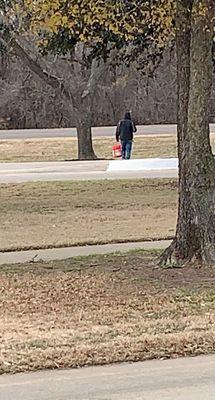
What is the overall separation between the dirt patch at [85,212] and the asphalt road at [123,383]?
6.71 metres

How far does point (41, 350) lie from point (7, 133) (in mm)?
43004

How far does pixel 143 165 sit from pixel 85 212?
11.3 metres

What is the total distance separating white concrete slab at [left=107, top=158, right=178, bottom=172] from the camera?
27.3m

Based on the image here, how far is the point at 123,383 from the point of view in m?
5.98

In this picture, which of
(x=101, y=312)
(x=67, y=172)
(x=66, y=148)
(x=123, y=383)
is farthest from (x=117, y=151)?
(x=123, y=383)

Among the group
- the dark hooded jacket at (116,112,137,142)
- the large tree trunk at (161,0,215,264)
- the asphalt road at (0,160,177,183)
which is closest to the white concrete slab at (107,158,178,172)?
the asphalt road at (0,160,177,183)

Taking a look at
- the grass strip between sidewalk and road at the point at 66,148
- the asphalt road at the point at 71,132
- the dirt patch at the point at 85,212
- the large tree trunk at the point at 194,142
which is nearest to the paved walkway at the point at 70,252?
the dirt patch at the point at 85,212

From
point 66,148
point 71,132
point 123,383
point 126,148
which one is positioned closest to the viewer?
point 123,383

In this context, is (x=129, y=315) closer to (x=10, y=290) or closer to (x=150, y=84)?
(x=10, y=290)

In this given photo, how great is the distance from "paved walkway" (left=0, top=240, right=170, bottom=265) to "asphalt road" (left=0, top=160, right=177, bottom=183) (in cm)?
1155

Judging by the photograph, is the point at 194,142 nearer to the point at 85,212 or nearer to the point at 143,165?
the point at 85,212

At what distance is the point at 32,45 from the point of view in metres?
30.4

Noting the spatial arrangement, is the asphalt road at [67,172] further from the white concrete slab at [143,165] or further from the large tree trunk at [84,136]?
the large tree trunk at [84,136]

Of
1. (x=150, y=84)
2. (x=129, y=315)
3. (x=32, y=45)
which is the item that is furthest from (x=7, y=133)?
(x=129, y=315)
